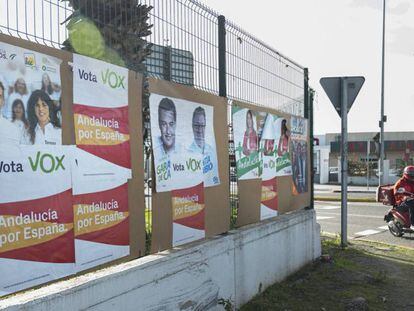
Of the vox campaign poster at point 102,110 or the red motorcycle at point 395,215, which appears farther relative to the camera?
the red motorcycle at point 395,215

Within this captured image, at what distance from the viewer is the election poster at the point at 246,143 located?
242 inches

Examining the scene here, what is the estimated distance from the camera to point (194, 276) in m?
4.83

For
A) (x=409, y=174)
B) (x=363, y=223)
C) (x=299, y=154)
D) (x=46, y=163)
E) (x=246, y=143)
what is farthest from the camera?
(x=363, y=223)

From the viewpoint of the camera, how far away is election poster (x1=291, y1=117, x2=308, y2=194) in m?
8.41

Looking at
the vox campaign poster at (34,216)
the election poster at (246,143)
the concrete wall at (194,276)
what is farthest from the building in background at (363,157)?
the vox campaign poster at (34,216)

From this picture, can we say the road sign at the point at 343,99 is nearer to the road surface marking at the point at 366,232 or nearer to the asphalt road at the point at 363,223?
the asphalt road at the point at 363,223

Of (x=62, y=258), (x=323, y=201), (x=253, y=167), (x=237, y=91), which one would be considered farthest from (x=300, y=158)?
(x=323, y=201)

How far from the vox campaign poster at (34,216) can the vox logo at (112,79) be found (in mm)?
719

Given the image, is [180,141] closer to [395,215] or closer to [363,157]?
[395,215]

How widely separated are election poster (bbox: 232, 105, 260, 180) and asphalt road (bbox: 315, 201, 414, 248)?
5850 mm

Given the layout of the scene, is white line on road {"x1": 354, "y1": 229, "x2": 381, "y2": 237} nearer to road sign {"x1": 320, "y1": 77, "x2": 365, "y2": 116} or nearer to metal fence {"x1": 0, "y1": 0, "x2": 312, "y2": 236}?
road sign {"x1": 320, "y1": 77, "x2": 365, "y2": 116}

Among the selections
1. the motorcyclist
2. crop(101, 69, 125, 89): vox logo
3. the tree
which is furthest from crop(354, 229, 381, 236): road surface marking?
crop(101, 69, 125, 89): vox logo

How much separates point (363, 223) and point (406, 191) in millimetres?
3323

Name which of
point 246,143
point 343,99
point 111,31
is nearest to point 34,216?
point 111,31
